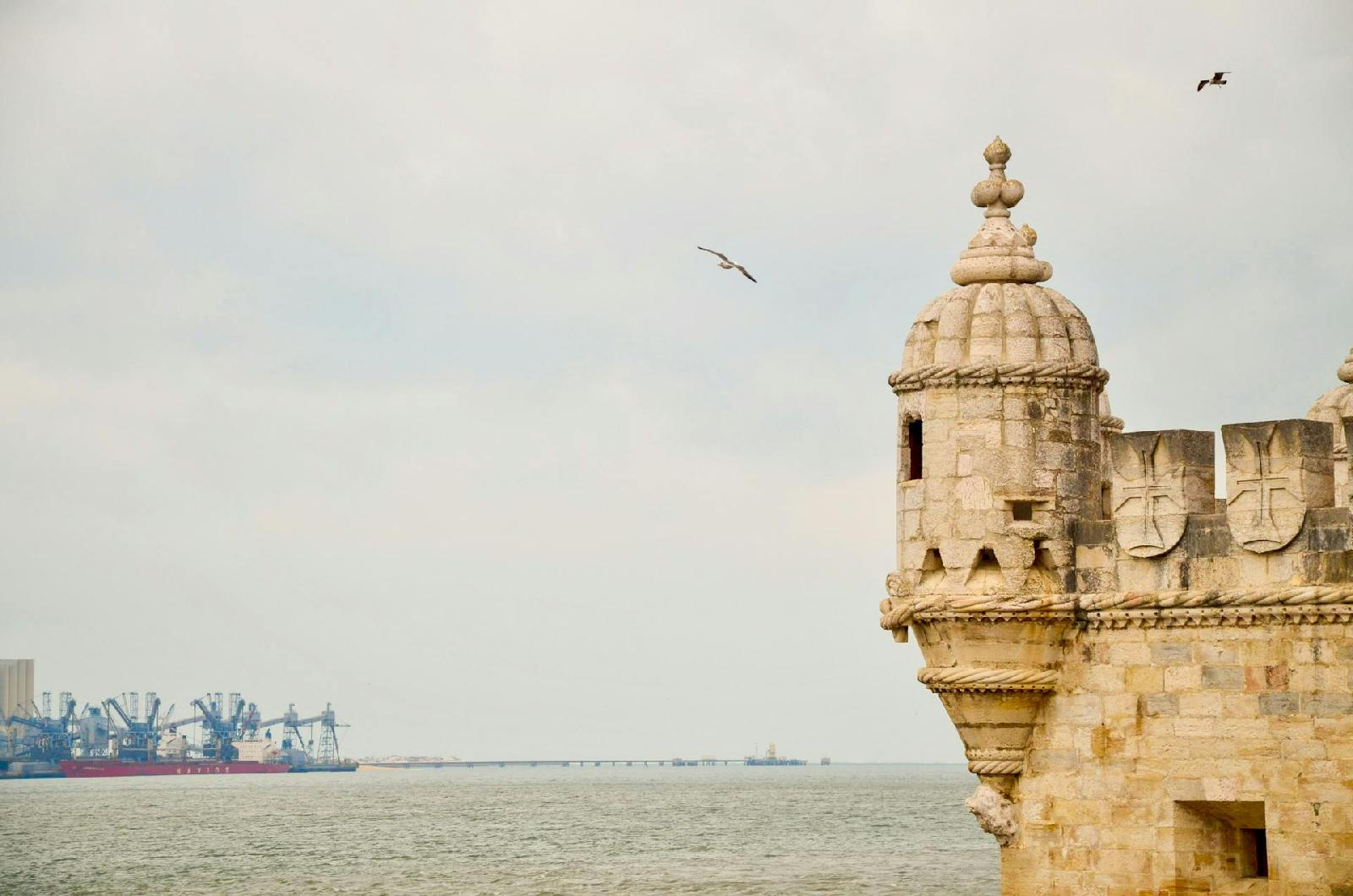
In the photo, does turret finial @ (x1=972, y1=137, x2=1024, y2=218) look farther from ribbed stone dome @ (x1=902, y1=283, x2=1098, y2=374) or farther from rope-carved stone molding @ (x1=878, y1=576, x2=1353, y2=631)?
rope-carved stone molding @ (x1=878, y1=576, x2=1353, y2=631)

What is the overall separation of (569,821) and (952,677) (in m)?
88.6

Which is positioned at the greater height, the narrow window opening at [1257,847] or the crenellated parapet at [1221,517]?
the crenellated parapet at [1221,517]

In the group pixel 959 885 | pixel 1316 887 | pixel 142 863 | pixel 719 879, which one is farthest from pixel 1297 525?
pixel 142 863

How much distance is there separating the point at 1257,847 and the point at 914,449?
520 cm

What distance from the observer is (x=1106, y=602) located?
21375mm

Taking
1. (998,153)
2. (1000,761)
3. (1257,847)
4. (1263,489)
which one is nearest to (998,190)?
(998,153)

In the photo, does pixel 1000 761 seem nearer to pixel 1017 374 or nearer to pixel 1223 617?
pixel 1223 617

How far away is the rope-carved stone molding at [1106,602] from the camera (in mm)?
20094

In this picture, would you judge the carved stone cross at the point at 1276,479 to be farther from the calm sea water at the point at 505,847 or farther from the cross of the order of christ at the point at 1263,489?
the calm sea water at the point at 505,847

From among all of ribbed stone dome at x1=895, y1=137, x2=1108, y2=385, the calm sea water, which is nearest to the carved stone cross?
ribbed stone dome at x1=895, y1=137, x2=1108, y2=385

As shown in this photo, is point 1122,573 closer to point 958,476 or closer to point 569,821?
point 958,476

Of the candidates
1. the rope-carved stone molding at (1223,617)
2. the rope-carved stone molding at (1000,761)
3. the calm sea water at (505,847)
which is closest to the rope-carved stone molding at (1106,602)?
the rope-carved stone molding at (1223,617)

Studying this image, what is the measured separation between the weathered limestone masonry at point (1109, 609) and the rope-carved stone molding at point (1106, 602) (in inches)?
0.9

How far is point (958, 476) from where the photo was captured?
2209 cm
